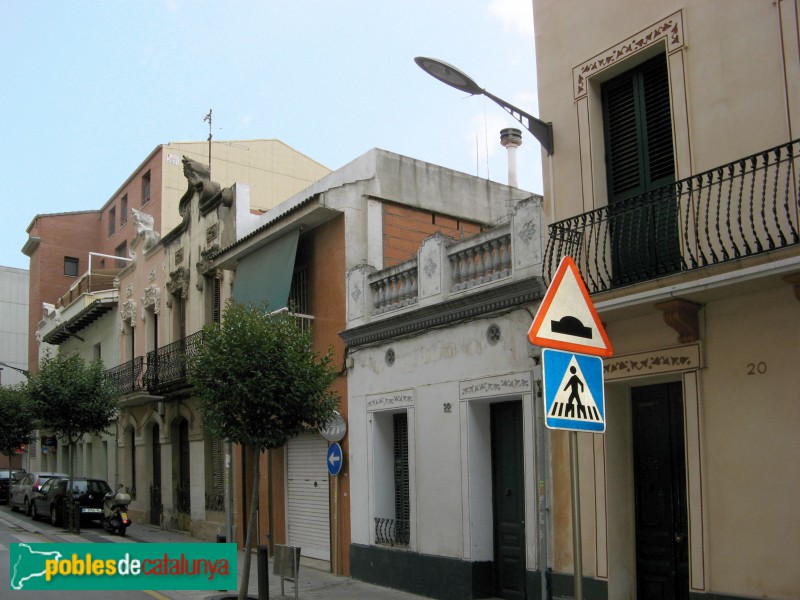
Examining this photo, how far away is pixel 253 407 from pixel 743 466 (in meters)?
6.63

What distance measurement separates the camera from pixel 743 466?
8.59m

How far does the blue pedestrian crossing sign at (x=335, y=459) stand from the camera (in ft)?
50.3

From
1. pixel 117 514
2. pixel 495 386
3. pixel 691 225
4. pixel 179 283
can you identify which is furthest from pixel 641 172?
pixel 117 514

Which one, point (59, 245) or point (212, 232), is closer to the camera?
point (212, 232)

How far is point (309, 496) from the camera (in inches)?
669

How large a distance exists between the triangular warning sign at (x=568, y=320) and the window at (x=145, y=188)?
115 feet

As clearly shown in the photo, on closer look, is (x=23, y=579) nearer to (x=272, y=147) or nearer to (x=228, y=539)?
(x=228, y=539)

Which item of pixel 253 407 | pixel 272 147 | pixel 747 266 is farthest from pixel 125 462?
pixel 747 266

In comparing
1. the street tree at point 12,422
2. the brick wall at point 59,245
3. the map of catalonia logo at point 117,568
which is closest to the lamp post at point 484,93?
the map of catalonia logo at point 117,568

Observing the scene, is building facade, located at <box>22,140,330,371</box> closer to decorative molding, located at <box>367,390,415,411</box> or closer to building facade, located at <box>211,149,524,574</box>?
building facade, located at <box>211,149,524,574</box>

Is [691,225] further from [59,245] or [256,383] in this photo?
[59,245]

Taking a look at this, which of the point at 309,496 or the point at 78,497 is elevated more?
the point at 309,496

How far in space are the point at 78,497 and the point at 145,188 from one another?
58.9 feet

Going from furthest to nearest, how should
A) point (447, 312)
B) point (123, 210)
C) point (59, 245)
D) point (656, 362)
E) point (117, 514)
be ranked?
point (59, 245)
point (123, 210)
point (117, 514)
point (447, 312)
point (656, 362)
